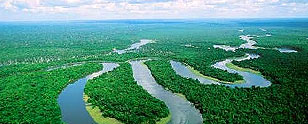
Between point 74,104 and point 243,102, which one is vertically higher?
point 243,102

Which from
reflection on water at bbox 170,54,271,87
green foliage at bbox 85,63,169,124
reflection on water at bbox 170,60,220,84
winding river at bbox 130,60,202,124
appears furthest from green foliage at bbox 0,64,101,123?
reflection on water at bbox 170,54,271,87

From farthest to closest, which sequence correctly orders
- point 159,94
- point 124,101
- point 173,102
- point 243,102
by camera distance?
point 159,94 → point 173,102 → point 124,101 → point 243,102

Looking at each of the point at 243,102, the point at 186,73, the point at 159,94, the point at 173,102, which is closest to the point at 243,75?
the point at 186,73

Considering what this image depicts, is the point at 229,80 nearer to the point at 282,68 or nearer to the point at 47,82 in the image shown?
the point at 282,68

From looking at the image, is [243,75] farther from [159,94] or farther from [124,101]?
[124,101]

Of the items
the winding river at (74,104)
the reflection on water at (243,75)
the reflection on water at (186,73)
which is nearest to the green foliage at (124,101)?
the winding river at (74,104)

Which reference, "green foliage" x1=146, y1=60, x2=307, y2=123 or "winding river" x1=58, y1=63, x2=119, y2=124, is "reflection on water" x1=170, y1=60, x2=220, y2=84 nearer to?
"green foliage" x1=146, y1=60, x2=307, y2=123
